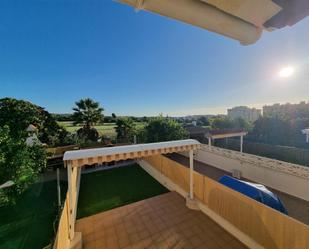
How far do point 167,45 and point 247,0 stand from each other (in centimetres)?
1192

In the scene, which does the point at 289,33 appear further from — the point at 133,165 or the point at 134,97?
the point at 134,97

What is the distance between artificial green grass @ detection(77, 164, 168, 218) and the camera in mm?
8152

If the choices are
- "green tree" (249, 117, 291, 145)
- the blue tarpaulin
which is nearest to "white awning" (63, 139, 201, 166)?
the blue tarpaulin

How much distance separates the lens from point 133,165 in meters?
14.4

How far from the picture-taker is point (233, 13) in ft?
3.39

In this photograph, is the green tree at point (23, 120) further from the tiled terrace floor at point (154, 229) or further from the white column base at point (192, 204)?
the white column base at point (192, 204)

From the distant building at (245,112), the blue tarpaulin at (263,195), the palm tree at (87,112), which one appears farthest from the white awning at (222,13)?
the distant building at (245,112)

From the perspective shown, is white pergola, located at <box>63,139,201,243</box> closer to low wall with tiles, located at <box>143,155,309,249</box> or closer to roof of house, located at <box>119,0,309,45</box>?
low wall with tiles, located at <box>143,155,309,249</box>

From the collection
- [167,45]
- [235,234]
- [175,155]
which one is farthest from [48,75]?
[235,234]

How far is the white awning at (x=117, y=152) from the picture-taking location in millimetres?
5428

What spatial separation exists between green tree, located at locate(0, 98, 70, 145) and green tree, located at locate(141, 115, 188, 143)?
8843 mm

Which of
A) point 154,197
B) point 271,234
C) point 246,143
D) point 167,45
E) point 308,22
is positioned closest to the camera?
point 308,22

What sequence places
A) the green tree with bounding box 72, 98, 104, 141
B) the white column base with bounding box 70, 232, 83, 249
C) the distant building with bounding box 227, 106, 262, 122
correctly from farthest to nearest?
the distant building with bounding box 227, 106, 262, 122 < the green tree with bounding box 72, 98, 104, 141 < the white column base with bounding box 70, 232, 83, 249

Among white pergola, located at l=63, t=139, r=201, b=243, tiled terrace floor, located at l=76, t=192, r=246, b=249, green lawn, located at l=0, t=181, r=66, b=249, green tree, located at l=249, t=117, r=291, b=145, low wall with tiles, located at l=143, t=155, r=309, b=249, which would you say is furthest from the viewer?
green tree, located at l=249, t=117, r=291, b=145
